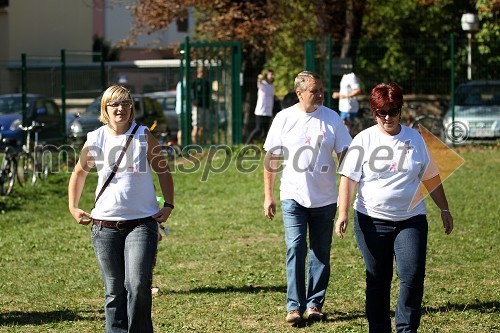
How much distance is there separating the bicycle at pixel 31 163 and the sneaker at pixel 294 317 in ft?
35.3

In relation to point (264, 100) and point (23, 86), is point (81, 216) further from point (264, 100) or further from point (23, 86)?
point (264, 100)

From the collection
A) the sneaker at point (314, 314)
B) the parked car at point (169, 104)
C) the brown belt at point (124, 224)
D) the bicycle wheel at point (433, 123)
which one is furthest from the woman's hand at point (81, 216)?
the parked car at point (169, 104)

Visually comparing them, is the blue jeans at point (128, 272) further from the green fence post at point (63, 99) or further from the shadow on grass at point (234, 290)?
the green fence post at point (63, 99)

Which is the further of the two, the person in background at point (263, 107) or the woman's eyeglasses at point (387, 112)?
the person in background at point (263, 107)

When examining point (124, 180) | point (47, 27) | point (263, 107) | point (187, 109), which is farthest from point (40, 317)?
point (47, 27)

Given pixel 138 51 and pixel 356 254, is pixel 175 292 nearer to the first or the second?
pixel 356 254

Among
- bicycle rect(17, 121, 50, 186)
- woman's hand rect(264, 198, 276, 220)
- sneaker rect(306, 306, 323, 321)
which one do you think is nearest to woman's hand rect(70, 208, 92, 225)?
woman's hand rect(264, 198, 276, 220)

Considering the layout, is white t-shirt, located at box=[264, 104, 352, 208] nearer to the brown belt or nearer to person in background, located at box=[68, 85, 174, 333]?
person in background, located at box=[68, 85, 174, 333]

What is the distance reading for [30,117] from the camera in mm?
21234

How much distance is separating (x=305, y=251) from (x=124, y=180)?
2.09 meters

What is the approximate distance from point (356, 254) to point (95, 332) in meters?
4.12

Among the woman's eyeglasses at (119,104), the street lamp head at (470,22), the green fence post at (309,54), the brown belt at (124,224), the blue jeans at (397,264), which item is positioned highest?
the street lamp head at (470,22)

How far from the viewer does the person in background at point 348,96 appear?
2120 cm

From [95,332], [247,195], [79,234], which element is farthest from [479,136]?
[95,332]
